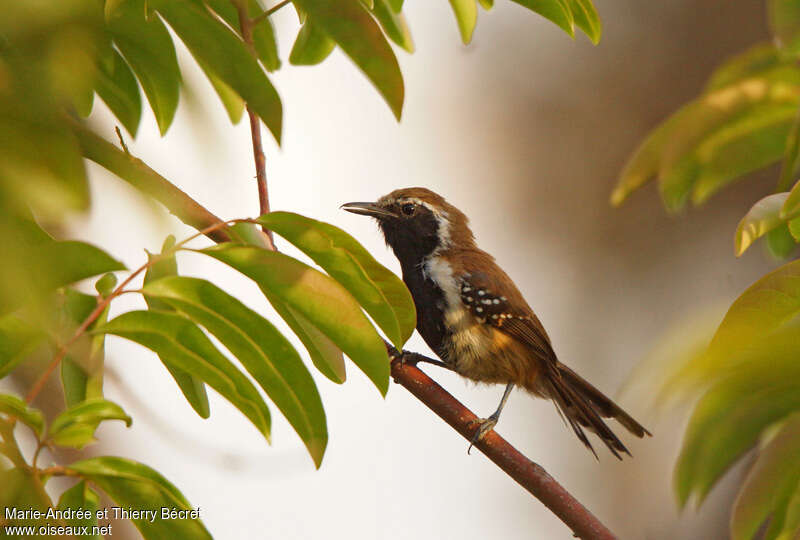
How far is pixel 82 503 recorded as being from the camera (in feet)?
4.25

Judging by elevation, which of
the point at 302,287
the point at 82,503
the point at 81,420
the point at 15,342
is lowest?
the point at 82,503

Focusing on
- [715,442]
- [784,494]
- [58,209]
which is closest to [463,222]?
[784,494]

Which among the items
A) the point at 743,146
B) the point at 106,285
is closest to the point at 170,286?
the point at 106,285

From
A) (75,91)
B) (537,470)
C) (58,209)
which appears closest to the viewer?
(58,209)

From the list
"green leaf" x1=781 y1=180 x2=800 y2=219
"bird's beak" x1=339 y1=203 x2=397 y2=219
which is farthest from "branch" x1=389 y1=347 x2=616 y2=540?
"bird's beak" x1=339 y1=203 x2=397 y2=219

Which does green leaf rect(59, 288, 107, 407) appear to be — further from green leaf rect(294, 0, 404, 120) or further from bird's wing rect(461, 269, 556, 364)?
bird's wing rect(461, 269, 556, 364)

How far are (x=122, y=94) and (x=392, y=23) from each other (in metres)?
0.56

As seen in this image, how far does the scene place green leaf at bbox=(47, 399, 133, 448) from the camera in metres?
1.19

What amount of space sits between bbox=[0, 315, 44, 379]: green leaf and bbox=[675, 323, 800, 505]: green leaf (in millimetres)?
881

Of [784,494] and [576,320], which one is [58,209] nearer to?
[784,494]

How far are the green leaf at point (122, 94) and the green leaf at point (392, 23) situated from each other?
497 mm

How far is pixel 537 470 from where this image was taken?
1.91 m

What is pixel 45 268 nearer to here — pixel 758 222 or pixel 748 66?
pixel 758 222

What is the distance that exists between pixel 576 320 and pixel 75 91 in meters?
5.40
